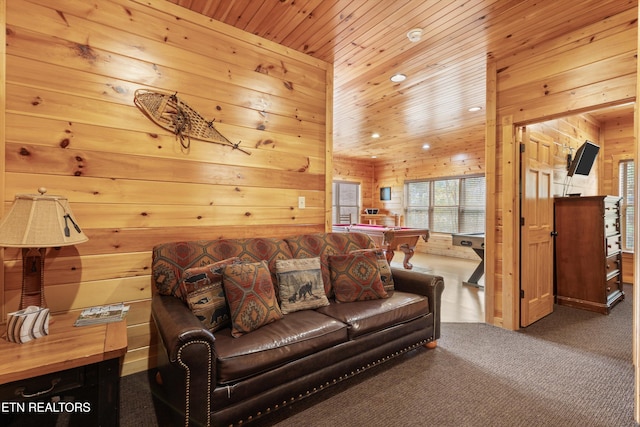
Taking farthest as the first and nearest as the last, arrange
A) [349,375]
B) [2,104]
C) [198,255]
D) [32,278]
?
[198,255], [349,375], [2,104], [32,278]

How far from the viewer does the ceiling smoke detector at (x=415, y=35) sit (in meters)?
2.54

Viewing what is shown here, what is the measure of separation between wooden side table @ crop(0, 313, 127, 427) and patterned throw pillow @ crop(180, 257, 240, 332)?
0.37 metres

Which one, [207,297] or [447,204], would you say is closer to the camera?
[207,297]

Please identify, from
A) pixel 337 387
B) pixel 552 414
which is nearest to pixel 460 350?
pixel 552 414

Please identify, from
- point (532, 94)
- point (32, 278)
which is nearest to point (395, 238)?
point (532, 94)

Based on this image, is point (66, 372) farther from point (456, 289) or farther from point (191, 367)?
point (456, 289)

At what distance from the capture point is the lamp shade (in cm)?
140

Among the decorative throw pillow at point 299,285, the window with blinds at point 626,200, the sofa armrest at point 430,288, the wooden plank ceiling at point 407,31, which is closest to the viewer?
the decorative throw pillow at point 299,285

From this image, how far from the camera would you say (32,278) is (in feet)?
5.25

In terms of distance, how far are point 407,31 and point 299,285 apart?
7.43 ft

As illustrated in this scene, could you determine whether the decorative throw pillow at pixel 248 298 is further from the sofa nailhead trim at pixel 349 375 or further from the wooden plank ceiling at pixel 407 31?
the wooden plank ceiling at pixel 407 31

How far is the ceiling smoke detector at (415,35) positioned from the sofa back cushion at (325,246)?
181 centimetres

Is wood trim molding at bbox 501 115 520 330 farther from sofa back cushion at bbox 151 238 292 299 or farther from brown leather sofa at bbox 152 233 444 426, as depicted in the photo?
sofa back cushion at bbox 151 238 292 299

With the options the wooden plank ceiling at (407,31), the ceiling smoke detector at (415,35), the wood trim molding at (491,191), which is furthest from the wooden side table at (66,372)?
the wood trim molding at (491,191)
